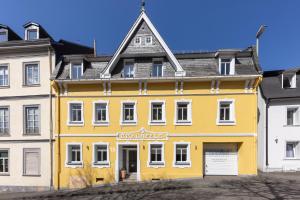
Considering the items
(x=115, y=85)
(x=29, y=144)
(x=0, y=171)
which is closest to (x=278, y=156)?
(x=115, y=85)

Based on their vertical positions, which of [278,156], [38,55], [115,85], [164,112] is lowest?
[278,156]

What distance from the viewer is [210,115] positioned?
A: 49.2ft

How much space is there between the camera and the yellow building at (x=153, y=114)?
14.9m

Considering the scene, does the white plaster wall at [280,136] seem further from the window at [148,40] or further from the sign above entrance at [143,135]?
the window at [148,40]

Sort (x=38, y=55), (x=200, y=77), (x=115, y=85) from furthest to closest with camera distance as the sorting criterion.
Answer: (x=38, y=55), (x=115, y=85), (x=200, y=77)

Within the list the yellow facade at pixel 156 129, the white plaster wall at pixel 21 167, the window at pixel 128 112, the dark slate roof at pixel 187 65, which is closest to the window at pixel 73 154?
the yellow facade at pixel 156 129

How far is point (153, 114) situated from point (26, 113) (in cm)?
1097

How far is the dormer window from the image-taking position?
1629 cm

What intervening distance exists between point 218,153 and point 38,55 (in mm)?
17097

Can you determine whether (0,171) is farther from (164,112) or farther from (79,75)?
(164,112)

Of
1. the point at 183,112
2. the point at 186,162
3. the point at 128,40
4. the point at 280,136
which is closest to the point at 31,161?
the point at 186,162

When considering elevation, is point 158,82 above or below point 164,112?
above

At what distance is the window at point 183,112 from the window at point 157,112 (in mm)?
1129

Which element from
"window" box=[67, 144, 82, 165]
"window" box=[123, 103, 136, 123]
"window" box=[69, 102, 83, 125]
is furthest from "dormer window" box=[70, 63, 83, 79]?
"window" box=[67, 144, 82, 165]
